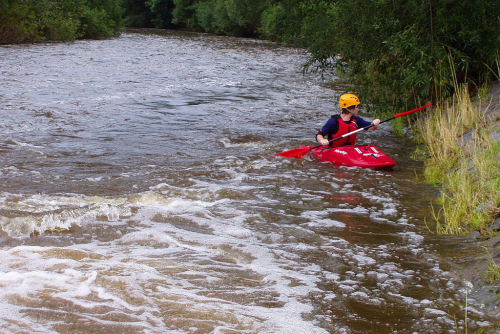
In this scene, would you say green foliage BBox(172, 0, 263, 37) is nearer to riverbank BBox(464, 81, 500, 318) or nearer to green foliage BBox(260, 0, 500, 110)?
green foliage BBox(260, 0, 500, 110)

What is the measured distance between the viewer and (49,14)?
26875mm

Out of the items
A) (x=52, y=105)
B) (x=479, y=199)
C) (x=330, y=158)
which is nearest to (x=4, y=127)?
(x=52, y=105)

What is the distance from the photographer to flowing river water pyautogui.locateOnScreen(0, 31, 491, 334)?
129 inches

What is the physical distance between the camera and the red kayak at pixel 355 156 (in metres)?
6.96

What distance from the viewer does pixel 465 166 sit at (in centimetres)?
571

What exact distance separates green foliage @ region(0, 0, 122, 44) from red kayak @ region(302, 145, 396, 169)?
2118cm

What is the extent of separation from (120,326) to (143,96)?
34.8 ft

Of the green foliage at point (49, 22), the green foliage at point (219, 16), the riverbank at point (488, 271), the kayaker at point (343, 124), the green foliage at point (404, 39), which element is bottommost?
the riverbank at point (488, 271)

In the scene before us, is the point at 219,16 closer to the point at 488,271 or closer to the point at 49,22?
the point at 49,22

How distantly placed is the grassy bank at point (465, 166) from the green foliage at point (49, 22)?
21350 mm

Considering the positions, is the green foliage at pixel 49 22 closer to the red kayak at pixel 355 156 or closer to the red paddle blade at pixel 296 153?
the red paddle blade at pixel 296 153

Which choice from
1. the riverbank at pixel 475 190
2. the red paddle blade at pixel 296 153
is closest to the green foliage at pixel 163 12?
the red paddle blade at pixel 296 153

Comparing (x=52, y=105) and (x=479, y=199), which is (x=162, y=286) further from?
(x=52, y=105)

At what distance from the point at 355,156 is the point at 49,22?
23801 millimetres
